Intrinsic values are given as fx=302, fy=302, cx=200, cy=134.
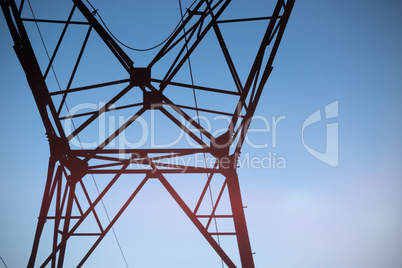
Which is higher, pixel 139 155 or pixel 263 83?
pixel 263 83

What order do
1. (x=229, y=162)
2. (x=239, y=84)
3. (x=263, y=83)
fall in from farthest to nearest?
(x=229, y=162), (x=239, y=84), (x=263, y=83)

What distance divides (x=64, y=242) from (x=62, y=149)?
195 cm

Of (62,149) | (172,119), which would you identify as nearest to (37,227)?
(62,149)

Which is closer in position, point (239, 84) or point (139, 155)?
point (239, 84)

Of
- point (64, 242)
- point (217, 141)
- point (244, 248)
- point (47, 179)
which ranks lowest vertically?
point (244, 248)

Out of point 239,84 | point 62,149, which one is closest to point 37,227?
point 62,149

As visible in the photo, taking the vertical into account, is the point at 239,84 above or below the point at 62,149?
above

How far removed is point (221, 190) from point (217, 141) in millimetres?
1106

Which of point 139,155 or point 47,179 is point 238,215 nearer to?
point 139,155

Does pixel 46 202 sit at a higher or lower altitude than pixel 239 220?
higher

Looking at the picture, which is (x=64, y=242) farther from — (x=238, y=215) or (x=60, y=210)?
(x=238, y=215)

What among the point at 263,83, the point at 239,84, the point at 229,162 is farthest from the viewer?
the point at 229,162

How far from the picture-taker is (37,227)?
5.99m

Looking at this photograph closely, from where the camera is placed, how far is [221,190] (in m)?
6.76
